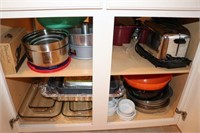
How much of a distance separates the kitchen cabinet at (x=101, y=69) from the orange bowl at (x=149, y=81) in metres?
0.11

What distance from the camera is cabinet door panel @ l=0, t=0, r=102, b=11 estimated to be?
0.69 meters

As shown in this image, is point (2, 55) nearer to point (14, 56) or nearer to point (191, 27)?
point (14, 56)

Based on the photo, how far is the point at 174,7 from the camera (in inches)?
29.4

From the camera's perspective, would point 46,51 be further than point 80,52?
No

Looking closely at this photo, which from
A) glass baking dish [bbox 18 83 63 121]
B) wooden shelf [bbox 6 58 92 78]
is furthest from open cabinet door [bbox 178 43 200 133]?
glass baking dish [bbox 18 83 63 121]

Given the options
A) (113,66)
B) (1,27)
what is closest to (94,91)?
(113,66)

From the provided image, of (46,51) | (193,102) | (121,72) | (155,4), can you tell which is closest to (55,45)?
(46,51)

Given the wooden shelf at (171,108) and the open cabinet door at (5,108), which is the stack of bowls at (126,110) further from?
the open cabinet door at (5,108)

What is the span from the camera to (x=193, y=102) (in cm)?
99

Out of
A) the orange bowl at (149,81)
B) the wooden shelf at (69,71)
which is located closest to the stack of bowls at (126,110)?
the orange bowl at (149,81)

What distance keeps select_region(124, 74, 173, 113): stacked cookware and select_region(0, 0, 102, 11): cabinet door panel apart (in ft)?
2.10

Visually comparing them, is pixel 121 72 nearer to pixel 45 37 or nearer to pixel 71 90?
pixel 71 90

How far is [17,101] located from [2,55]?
367mm

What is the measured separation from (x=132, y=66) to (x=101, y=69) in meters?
0.24
